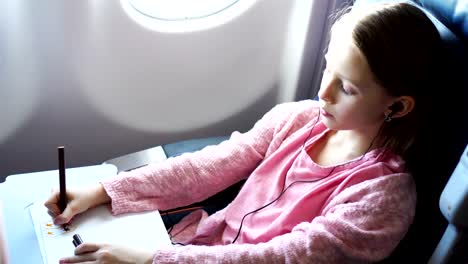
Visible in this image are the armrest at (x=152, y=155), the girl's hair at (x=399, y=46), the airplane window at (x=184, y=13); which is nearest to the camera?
the girl's hair at (x=399, y=46)

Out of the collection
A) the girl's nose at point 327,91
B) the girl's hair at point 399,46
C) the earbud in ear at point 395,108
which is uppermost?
the girl's hair at point 399,46

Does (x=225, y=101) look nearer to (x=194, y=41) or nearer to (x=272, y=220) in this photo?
(x=194, y=41)

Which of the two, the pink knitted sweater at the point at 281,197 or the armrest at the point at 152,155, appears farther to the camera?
the armrest at the point at 152,155

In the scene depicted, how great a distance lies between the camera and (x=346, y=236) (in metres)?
0.87

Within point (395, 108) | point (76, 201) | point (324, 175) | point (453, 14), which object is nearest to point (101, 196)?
point (76, 201)

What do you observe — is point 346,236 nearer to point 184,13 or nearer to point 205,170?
point 205,170

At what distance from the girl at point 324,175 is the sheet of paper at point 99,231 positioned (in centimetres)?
2

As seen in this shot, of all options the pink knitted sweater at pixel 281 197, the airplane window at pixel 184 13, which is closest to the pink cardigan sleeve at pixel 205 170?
the pink knitted sweater at pixel 281 197

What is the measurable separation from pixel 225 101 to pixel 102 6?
19.6 inches

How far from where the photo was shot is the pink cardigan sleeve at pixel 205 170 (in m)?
1.05

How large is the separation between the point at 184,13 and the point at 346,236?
2.65 ft

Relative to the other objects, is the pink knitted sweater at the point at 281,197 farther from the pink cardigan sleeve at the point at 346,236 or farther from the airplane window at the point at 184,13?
the airplane window at the point at 184,13

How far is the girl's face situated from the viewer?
2.89 feet

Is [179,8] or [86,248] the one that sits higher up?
[179,8]
